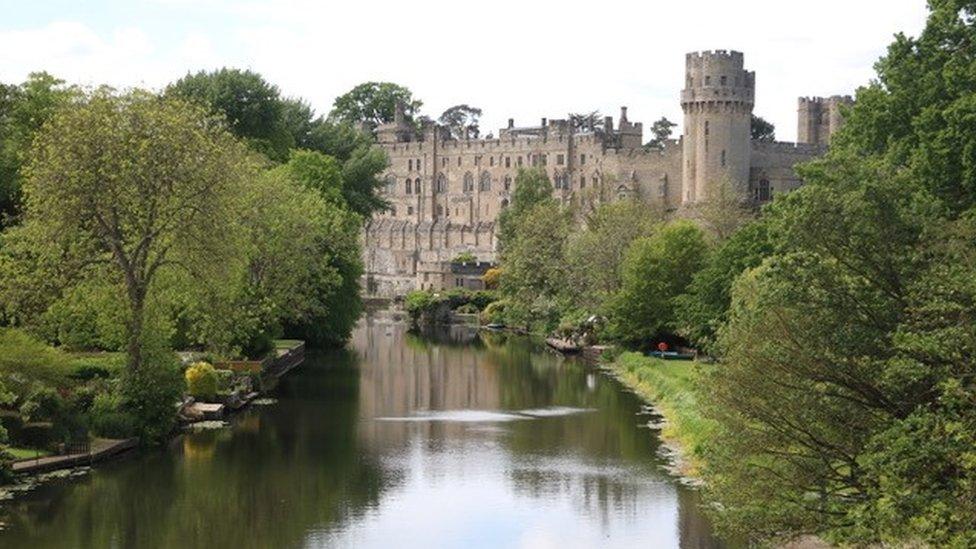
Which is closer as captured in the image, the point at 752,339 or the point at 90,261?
the point at 752,339

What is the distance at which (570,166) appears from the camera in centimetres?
12456

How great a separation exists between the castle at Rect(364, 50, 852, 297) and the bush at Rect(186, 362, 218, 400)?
170 feet

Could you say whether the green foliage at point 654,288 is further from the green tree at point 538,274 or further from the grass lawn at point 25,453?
the grass lawn at point 25,453

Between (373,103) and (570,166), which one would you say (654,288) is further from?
(373,103)

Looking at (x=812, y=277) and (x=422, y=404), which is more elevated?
(x=812, y=277)

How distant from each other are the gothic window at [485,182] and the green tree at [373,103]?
12509 mm

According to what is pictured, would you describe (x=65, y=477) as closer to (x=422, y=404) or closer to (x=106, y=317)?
(x=106, y=317)

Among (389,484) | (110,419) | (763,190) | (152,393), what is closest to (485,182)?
(763,190)

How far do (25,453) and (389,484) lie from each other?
7.15m

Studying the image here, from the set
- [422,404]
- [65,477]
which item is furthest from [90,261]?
[422,404]

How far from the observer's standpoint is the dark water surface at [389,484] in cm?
2688

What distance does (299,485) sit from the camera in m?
31.5

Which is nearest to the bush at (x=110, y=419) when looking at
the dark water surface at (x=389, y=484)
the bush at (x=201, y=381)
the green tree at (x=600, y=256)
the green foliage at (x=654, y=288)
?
the dark water surface at (x=389, y=484)

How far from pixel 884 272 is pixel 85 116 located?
19606mm
